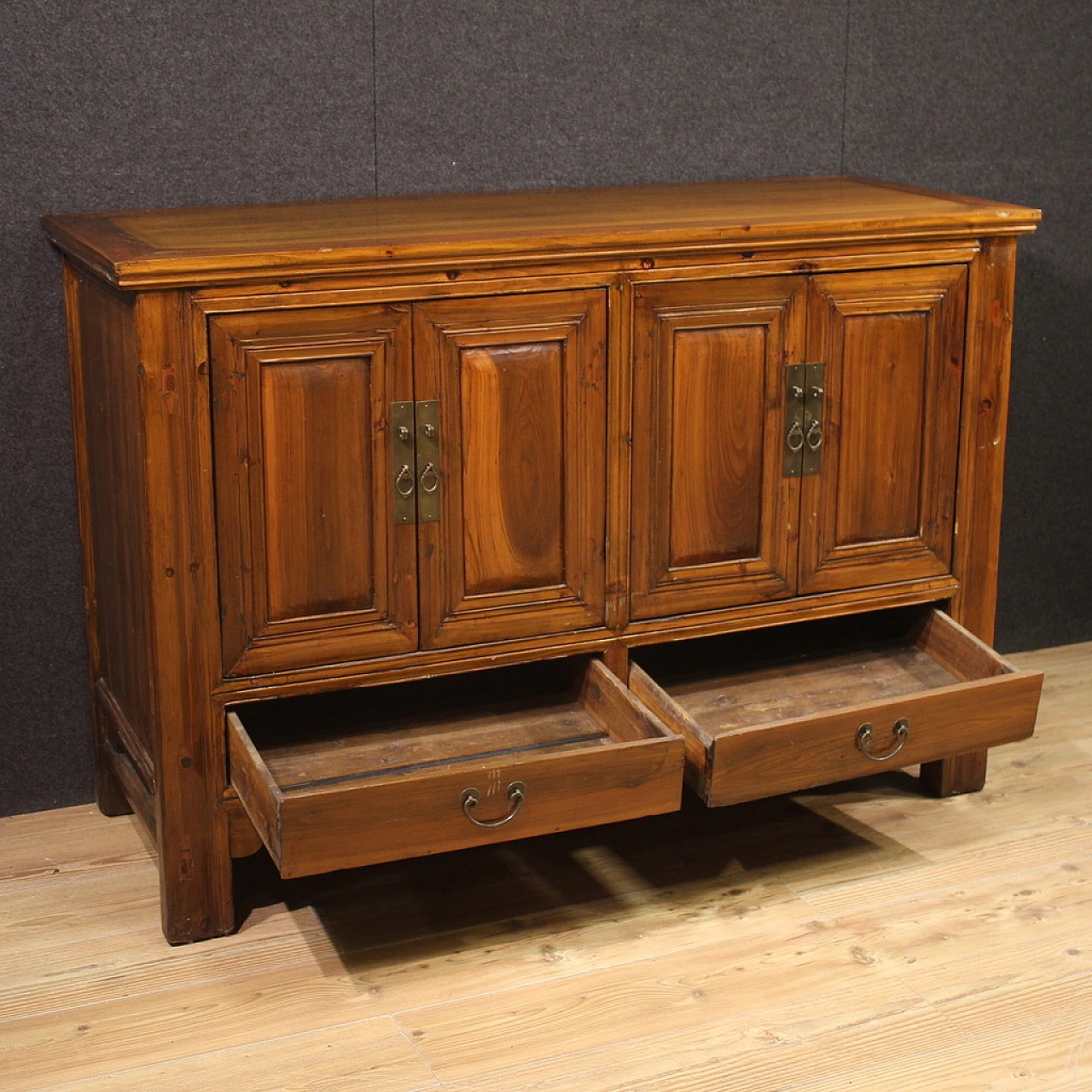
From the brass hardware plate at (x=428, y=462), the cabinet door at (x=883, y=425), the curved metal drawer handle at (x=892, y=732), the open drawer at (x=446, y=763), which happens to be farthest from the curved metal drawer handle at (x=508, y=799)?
the cabinet door at (x=883, y=425)

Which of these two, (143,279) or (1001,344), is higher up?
(143,279)

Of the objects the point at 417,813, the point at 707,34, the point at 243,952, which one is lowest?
the point at 243,952

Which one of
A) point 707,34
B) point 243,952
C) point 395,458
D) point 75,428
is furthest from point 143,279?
point 707,34

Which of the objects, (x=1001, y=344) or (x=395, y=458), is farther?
(x=1001, y=344)

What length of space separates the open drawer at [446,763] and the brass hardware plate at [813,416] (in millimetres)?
405

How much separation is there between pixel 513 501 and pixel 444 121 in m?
0.67

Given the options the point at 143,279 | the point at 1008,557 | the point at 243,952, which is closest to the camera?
the point at 143,279

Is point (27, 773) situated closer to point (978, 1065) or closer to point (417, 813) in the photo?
point (417, 813)

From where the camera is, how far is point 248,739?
6.67ft

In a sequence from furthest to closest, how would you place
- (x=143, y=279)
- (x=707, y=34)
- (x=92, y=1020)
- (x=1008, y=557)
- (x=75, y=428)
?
(x=1008, y=557), (x=707, y=34), (x=75, y=428), (x=92, y=1020), (x=143, y=279)

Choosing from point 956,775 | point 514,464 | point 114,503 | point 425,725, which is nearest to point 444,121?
point 514,464

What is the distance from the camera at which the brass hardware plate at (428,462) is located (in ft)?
6.80

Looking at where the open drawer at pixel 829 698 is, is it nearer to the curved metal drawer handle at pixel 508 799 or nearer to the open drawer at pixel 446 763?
the open drawer at pixel 446 763

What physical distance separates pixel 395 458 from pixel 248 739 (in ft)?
1.28
